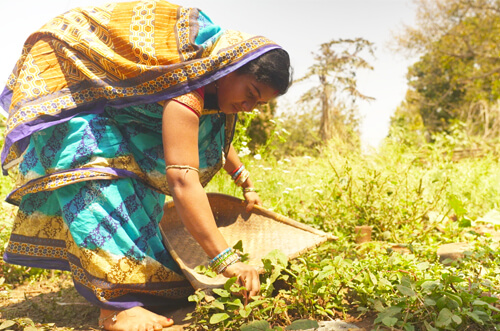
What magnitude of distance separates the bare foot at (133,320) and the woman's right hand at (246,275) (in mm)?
406

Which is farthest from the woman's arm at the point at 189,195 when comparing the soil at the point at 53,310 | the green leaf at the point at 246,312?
the soil at the point at 53,310

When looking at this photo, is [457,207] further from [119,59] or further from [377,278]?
[119,59]

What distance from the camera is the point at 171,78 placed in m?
1.97

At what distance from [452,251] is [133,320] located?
6.10 ft

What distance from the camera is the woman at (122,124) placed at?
6.47ft

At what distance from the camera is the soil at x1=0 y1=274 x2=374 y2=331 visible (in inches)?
82.2

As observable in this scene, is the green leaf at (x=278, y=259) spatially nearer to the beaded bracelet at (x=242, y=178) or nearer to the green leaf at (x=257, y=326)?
the green leaf at (x=257, y=326)

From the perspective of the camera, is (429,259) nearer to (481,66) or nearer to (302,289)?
(302,289)

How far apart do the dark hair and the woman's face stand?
0.02 m

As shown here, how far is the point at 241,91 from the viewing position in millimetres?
2066

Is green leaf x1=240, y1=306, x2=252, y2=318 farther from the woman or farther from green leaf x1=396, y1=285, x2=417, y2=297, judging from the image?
green leaf x1=396, y1=285, x2=417, y2=297

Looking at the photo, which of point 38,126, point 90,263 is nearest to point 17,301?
point 90,263

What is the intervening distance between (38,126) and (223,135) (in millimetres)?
931

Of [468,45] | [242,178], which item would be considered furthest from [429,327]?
[468,45]
